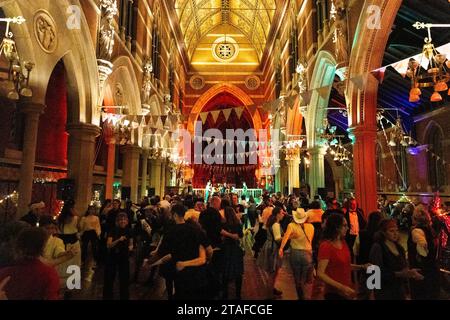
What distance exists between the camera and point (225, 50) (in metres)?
32.5

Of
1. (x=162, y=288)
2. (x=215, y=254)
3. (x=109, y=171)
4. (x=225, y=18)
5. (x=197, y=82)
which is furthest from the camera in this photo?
(x=197, y=82)

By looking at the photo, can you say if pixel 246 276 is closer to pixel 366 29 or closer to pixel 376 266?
pixel 376 266

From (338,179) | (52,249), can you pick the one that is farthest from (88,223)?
(338,179)

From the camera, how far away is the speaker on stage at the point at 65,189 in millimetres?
8867

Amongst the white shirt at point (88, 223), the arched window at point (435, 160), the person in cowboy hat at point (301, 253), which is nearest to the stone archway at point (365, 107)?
the arched window at point (435, 160)

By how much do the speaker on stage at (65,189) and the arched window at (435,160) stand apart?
42.1 feet

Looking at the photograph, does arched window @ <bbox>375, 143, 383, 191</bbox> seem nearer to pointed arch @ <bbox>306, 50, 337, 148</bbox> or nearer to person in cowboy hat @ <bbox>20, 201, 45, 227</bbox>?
pointed arch @ <bbox>306, 50, 337, 148</bbox>

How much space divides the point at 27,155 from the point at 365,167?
941 centimetres

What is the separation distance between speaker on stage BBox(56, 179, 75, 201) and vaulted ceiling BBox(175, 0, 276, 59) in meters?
21.1

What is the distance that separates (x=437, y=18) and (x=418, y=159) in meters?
6.04

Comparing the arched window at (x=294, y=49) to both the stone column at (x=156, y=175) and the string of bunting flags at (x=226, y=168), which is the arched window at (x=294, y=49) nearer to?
the stone column at (x=156, y=175)

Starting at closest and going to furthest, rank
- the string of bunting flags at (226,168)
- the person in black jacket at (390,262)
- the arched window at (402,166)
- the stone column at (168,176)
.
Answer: the person in black jacket at (390,262) → the arched window at (402,166) → the stone column at (168,176) → the string of bunting flags at (226,168)

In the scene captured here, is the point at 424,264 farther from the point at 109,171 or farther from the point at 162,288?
the point at 109,171

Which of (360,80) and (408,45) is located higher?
(408,45)
